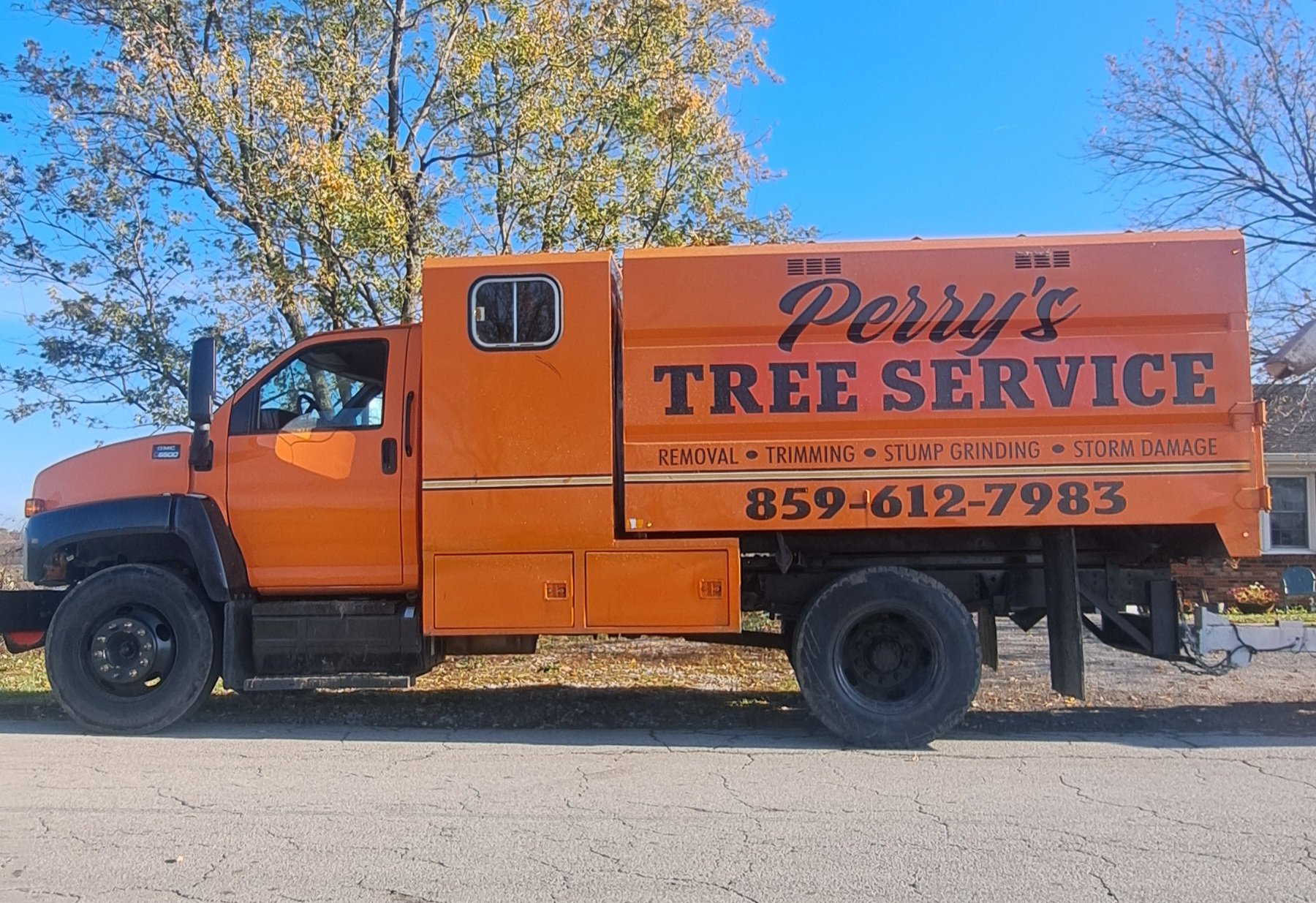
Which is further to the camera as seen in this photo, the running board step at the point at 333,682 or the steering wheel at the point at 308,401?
the steering wheel at the point at 308,401

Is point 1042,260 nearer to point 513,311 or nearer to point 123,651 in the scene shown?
point 513,311

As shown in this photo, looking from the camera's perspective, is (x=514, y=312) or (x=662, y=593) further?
(x=514, y=312)

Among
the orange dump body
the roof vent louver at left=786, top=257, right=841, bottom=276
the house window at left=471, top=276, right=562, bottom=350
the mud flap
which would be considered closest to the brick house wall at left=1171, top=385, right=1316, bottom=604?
the orange dump body

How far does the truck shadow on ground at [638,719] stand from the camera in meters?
7.31

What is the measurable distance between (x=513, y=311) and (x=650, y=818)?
343 cm

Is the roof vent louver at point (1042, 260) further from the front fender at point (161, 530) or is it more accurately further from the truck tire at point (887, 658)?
the front fender at point (161, 530)

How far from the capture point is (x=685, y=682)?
9.59 m

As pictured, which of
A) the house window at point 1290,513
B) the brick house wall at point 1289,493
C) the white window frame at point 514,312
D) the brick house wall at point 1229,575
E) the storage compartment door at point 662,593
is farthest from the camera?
the house window at point 1290,513

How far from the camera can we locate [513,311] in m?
7.13

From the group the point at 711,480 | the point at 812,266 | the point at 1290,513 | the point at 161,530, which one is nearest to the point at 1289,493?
the point at 1290,513

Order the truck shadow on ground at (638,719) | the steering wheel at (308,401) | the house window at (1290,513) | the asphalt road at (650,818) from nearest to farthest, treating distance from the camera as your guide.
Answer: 1. the asphalt road at (650,818)
2. the truck shadow on ground at (638,719)
3. the steering wheel at (308,401)
4. the house window at (1290,513)

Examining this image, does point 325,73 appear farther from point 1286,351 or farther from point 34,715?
point 1286,351

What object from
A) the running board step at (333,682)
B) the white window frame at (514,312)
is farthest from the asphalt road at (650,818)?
the white window frame at (514,312)

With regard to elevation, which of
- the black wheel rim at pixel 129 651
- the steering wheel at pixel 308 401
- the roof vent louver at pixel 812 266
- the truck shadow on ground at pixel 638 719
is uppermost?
the roof vent louver at pixel 812 266
